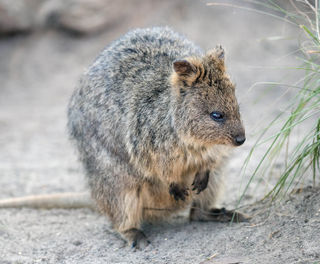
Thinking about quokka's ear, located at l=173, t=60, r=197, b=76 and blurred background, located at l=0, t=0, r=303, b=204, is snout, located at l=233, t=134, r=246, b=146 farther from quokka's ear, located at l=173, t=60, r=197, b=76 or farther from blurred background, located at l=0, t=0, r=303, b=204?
blurred background, located at l=0, t=0, r=303, b=204

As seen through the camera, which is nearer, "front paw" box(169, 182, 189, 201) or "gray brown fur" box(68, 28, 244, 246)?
"gray brown fur" box(68, 28, 244, 246)

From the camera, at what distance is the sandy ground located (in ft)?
14.9

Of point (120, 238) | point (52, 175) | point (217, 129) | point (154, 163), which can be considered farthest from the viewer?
point (52, 175)

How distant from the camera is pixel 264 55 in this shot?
11141 mm

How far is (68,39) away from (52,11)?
2.38 feet

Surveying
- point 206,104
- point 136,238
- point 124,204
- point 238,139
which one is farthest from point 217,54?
point 136,238

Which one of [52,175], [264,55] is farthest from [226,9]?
[52,175]

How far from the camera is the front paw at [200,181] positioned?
16.7 feet

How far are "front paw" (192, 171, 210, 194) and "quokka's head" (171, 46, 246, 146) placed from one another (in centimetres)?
49

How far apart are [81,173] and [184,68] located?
2076 millimetres

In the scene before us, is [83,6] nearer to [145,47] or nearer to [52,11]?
[52,11]

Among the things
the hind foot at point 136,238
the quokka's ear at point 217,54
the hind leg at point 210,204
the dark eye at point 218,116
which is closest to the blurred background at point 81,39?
the hind leg at point 210,204

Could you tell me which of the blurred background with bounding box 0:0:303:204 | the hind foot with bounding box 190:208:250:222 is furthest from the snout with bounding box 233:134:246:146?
the blurred background with bounding box 0:0:303:204

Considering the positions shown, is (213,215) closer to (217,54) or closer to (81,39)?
(217,54)
